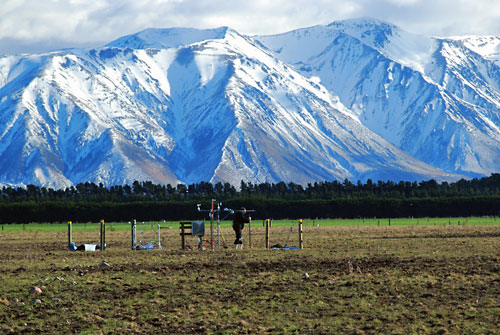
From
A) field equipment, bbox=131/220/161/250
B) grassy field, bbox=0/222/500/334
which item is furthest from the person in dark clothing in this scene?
grassy field, bbox=0/222/500/334

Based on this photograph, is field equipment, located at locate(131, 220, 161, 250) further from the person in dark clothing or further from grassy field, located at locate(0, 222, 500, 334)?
grassy field, located at locate(0, 222, 500, 334)

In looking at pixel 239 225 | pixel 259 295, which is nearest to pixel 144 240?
pixel 239 225

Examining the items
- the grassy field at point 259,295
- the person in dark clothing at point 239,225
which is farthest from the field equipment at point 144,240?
the grassy field at point 259,295

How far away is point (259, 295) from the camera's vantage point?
24.5m

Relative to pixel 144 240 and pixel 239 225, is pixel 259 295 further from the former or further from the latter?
pixel 144 240

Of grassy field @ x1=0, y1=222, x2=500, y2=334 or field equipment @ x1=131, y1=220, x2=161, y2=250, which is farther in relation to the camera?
field equipment @ x1=131, y1=220, x2=161, y2=250

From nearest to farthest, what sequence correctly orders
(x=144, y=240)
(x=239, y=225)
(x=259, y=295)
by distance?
1. (x=259, y=295)
2. (x=239, y=225)
3. (x=144, y=240)

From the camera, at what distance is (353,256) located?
3497cm

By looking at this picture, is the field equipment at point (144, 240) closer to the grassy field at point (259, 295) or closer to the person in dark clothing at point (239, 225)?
the person in dark clothing at point (239, 225)

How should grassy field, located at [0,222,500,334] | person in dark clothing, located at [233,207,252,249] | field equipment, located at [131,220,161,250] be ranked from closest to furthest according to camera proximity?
grassy field, located at [0,222,500,334] < person in dark clothing, located at [233,207,252,249] < field equipment, located at [131,220,161,250]

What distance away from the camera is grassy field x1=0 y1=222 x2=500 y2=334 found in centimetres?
2077

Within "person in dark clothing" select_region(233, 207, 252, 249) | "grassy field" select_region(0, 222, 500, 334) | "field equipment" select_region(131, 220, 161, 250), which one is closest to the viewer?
"grassy field" select_region(0, 222, 500, 334)

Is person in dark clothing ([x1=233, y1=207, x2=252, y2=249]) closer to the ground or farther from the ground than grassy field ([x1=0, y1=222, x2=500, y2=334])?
farther from the ground

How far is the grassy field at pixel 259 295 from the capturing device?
68.1ft
